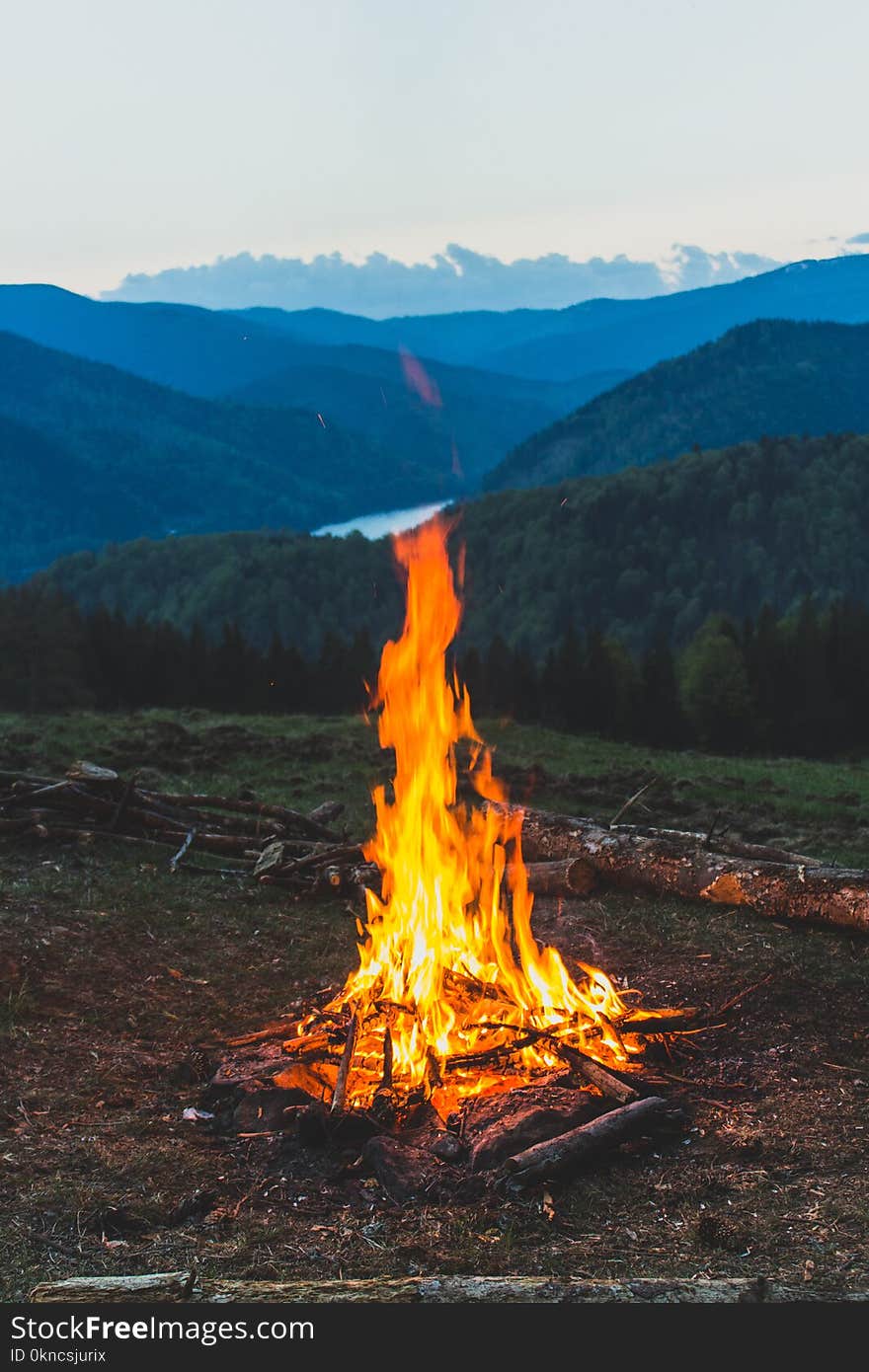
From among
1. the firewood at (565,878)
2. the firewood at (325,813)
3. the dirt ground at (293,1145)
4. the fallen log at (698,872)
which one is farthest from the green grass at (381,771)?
the dirt ground at (293,1145)

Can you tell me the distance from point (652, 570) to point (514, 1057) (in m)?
157

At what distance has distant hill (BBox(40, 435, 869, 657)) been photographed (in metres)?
148

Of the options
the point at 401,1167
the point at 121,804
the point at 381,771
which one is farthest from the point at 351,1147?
the point at 381,771

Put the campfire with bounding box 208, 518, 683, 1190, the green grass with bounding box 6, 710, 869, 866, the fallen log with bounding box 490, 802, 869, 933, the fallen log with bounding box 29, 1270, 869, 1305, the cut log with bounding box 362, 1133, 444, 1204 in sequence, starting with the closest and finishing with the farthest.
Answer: the fallen log with bounding box 29, 1270, 869, 1305 → the cut log with bounding box 362, 1133, 444, 1204 → the campfire with bounding box 208, 518, 683, 1190 → the fallen log with bounding box 490, 802, 869, 933 → the green grass with bounding box 6, 710, 869, 866

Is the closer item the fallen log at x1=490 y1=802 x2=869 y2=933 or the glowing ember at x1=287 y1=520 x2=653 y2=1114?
the glowing ember at x1=287 y1=520 x2=653 y2=1114

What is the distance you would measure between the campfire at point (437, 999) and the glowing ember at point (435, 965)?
1 centimetres

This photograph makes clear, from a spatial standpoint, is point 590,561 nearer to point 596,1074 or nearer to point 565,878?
point 565,878

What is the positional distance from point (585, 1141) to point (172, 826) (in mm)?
8753

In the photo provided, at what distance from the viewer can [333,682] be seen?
186 ft

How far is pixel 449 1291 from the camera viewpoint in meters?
4.60

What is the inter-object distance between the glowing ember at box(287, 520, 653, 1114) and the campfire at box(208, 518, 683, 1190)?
0.5 inches

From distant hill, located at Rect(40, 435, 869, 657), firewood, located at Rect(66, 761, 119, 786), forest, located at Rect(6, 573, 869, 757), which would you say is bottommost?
forest, located at Rect(6, 573, 869, 757)

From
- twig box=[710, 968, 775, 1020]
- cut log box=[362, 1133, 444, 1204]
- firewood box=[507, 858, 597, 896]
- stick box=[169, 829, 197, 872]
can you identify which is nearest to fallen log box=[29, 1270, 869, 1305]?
cut log box=[362, 1133, 444, 1204]

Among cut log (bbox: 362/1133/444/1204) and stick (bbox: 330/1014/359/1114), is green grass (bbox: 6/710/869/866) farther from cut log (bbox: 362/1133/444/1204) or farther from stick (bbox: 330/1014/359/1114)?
cut log (bbox: 362/1133/444/1204)
